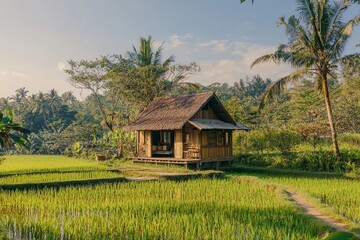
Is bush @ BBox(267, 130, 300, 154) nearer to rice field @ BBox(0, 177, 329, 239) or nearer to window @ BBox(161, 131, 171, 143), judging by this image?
window @ BBox(161, 131, 171, 143)

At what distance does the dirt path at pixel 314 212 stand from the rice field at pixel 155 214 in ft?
0.87

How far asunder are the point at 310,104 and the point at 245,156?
53.8 feet

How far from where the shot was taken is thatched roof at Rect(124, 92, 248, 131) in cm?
1777

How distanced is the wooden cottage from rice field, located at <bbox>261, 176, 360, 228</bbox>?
16.8 ft

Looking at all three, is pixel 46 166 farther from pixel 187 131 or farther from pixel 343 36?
pixel 343 36

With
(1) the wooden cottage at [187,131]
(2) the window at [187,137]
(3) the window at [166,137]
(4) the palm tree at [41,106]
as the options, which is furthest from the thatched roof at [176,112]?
(4) the palm tree at [41,106]

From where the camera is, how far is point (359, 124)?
84.0 ft

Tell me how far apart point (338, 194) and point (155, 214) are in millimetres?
5255

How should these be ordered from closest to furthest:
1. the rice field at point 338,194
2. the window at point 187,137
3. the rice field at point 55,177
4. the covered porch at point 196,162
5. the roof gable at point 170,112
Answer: the rice field at point 338,194
the rice field at point 55,177
the covered porch at point 196,162
the roof gable at point 170,112
the window at point 187,137

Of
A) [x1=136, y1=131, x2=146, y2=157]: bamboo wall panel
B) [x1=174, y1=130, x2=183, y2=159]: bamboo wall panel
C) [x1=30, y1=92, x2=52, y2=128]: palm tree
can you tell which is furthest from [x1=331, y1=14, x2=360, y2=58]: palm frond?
[x1=30, y1=92, x2=52, y2=128]: palm tree

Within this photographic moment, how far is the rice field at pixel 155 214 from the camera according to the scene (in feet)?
18.3

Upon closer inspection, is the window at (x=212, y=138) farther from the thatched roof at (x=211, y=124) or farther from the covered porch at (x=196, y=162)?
the covered porch at (x=196, y=162)

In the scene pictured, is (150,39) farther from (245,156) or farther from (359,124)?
(359,124)

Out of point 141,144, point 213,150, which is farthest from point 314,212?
point 141,144
